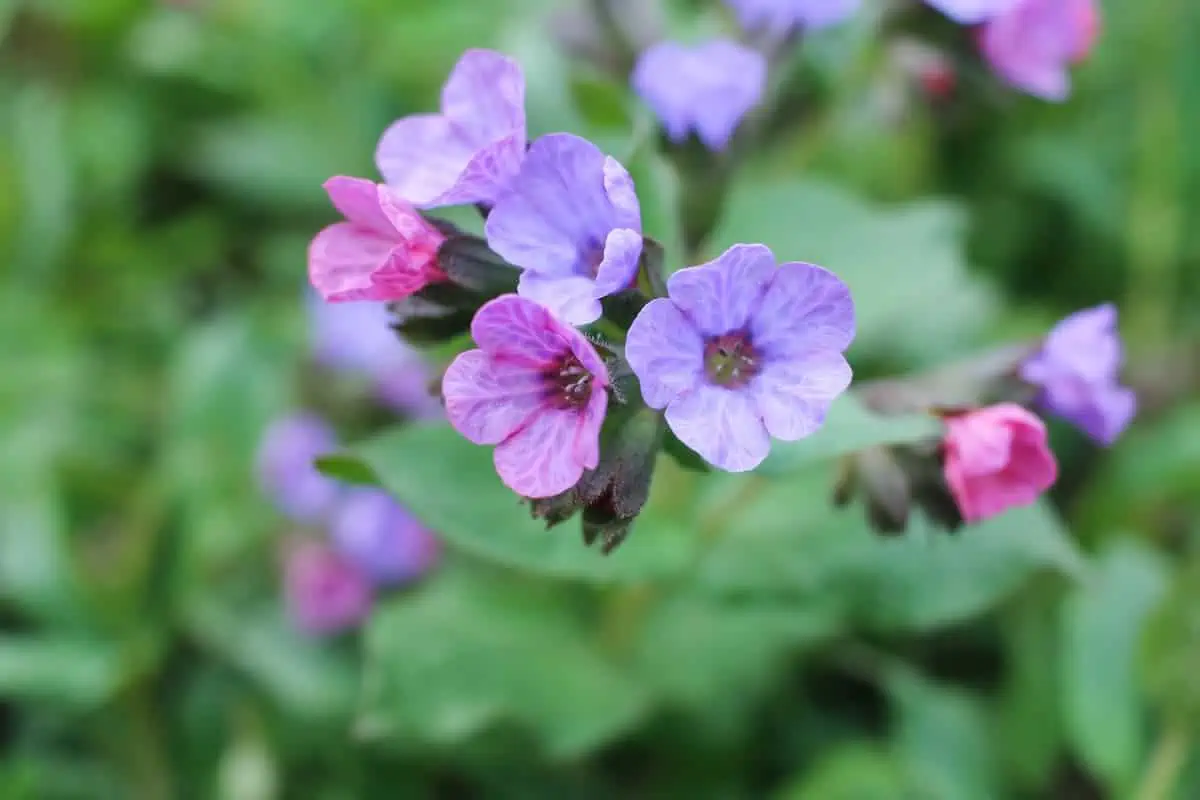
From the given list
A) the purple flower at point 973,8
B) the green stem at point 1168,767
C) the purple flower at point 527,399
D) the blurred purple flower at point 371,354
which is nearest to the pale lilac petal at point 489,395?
the purple flower at point 527,399

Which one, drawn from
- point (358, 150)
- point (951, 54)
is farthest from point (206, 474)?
point (951, 54)

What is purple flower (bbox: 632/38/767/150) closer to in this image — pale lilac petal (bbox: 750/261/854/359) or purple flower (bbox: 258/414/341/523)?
pale lilac petal (bbox: 750/261/854/359)

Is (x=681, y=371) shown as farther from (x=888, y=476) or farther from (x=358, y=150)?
(x=358, y=150)

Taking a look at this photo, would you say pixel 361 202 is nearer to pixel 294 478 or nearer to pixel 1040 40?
pixel 1040 40

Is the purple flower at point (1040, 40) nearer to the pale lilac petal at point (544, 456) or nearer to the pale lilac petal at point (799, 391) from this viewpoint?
the pale lilac petal at point (799, 391)

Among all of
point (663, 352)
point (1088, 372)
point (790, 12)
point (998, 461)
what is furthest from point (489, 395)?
point (790, 12)

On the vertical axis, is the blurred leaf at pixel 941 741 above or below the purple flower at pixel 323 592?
below
